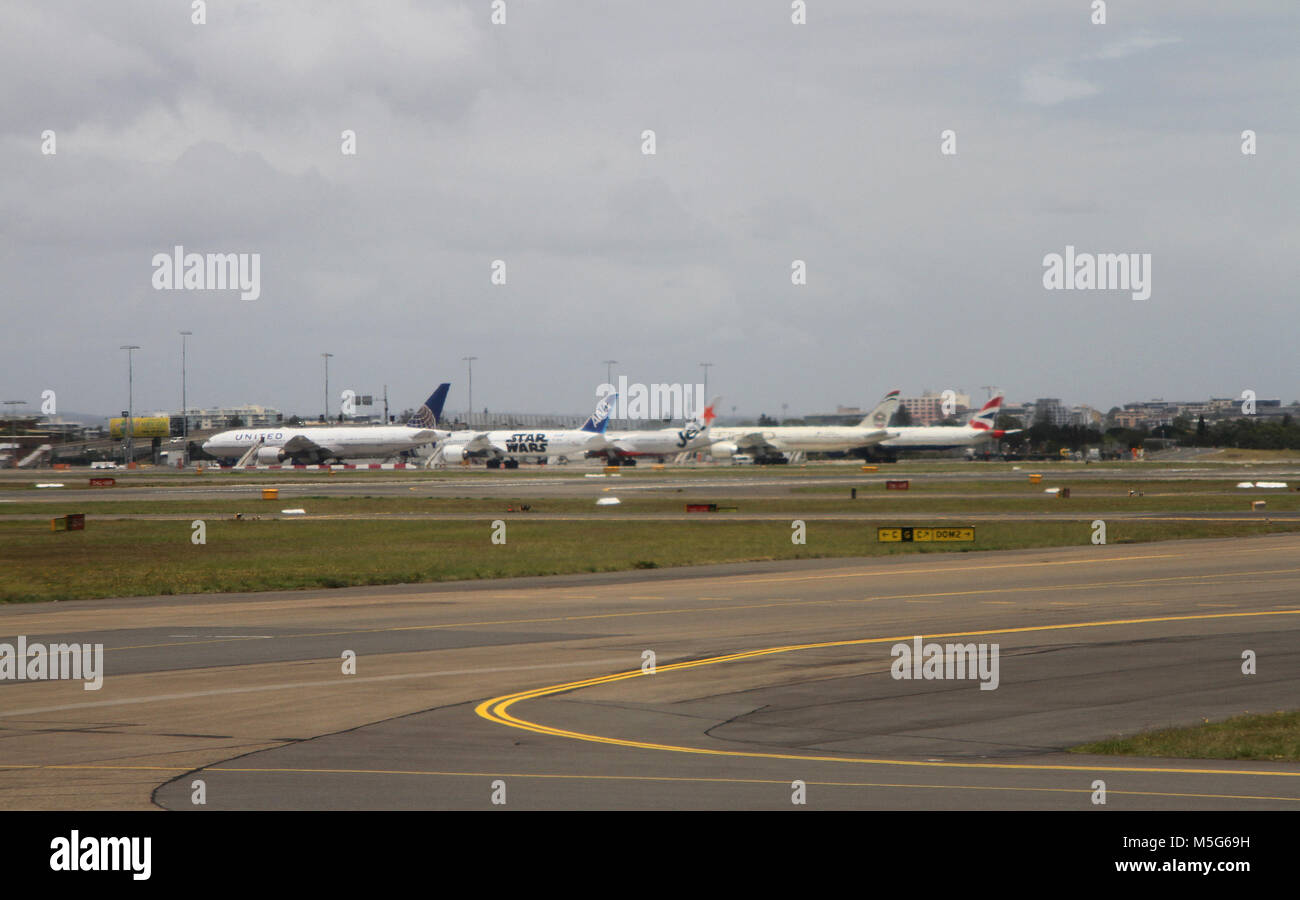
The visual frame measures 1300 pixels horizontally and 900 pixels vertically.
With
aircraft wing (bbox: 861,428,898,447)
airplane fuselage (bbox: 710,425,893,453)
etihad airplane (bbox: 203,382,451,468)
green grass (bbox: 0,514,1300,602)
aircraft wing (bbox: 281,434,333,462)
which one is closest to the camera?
green grass (bbox: 0,514,1300,602)

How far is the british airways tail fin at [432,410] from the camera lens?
14488 centimetres

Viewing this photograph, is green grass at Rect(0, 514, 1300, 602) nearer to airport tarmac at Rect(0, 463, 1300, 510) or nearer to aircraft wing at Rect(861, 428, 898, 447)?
airport tarmac at Rect(0, 463, 1300, 510)

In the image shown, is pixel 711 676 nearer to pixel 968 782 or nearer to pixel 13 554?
pixel 968 782

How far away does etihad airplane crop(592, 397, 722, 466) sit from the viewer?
479ft

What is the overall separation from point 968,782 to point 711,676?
24.7 feet

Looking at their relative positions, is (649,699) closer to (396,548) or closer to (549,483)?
(396,548)

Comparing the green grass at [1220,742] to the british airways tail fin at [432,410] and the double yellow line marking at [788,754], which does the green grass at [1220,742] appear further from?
the british airways tail fin at [432,410]

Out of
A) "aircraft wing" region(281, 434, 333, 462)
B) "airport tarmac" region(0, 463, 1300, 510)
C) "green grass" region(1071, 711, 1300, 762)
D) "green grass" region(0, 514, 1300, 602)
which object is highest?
"aircraft wing" region(281, 434, 333, 462)

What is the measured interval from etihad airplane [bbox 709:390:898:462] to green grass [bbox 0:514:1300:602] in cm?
8918

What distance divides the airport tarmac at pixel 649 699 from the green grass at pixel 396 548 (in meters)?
4.86

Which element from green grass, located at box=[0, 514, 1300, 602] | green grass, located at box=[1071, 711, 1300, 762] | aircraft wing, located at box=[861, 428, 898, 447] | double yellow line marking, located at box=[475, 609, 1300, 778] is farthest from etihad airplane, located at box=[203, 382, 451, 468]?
green grass, located at box=[1071, 711, 1300, 762]

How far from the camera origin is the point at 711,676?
18672 millimetres

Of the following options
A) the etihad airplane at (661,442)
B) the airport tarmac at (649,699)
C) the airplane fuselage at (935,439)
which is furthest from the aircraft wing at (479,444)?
the airport tarmac at (649,699)
